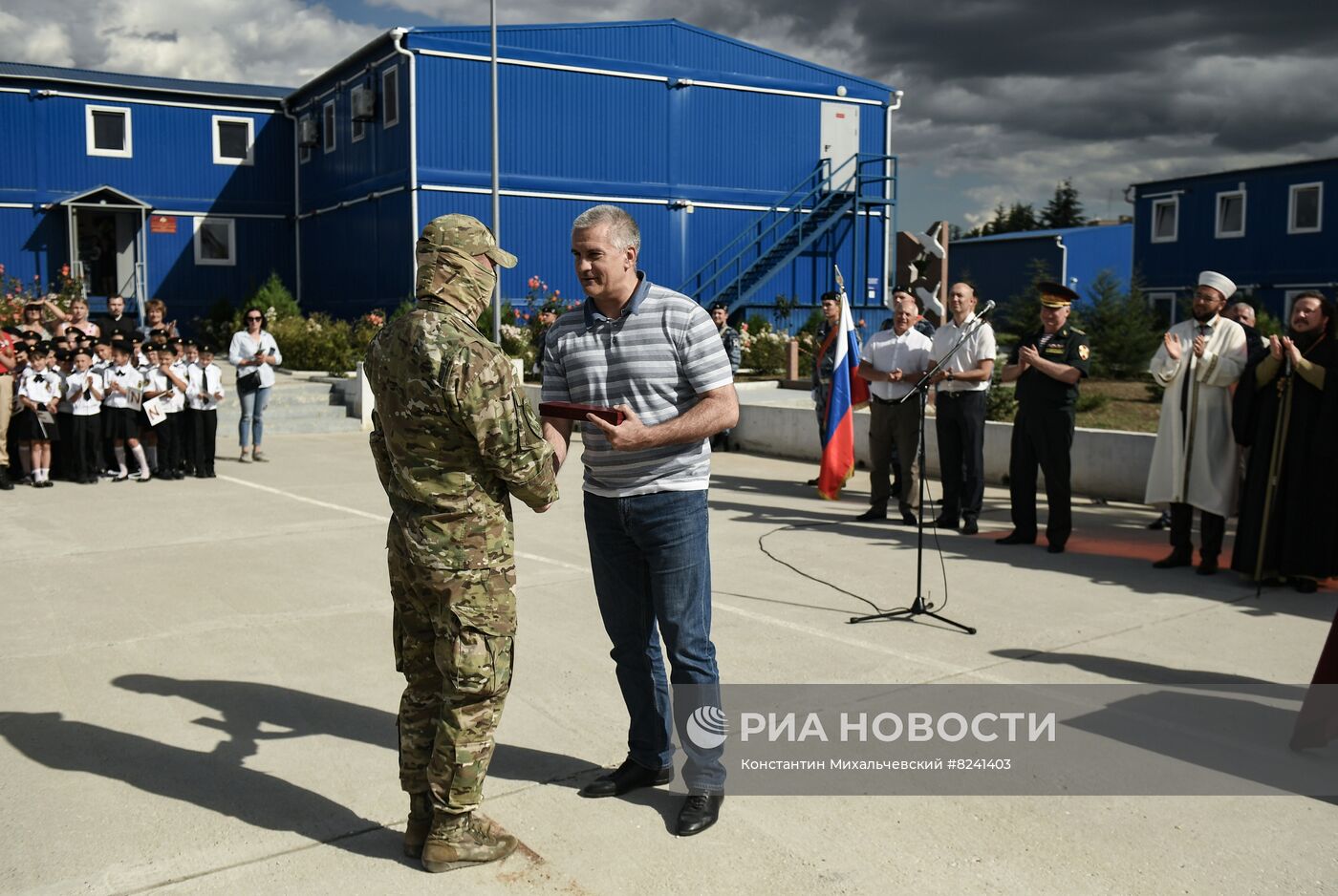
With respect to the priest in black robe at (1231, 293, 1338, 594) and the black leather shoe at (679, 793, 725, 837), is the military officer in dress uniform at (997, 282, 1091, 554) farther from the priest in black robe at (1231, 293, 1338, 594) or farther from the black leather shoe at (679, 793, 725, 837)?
the black leather shoe at (679, 793, 725, 837)

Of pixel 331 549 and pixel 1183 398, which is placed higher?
pixel 1183 398

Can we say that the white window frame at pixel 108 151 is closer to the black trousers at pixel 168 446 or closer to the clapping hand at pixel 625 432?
the black trousers at pixel 168 446

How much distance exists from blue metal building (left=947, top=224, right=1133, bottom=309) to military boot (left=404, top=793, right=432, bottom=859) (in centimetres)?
4386

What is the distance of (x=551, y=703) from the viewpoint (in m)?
5.34

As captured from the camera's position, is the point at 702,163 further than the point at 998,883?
Yes

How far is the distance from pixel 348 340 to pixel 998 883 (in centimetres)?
2172

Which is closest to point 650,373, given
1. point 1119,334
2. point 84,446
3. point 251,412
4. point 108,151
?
point 84,446

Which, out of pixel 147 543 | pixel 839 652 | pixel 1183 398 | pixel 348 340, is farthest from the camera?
pixel 348 340

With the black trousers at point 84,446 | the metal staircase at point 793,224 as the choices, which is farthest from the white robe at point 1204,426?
the metal staircase at point 793,224

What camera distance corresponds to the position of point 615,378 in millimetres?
4039

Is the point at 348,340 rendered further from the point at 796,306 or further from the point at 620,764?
the point at 620,764

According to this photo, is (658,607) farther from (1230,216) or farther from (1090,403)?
(1230,216)

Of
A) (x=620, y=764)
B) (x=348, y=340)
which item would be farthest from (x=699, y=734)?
(x=348, y=340)

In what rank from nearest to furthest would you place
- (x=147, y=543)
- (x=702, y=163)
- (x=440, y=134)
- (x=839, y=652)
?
(x=839, y=652) → (x=147, y=543) → (x=440, y=134) → (x=702, y=163)
